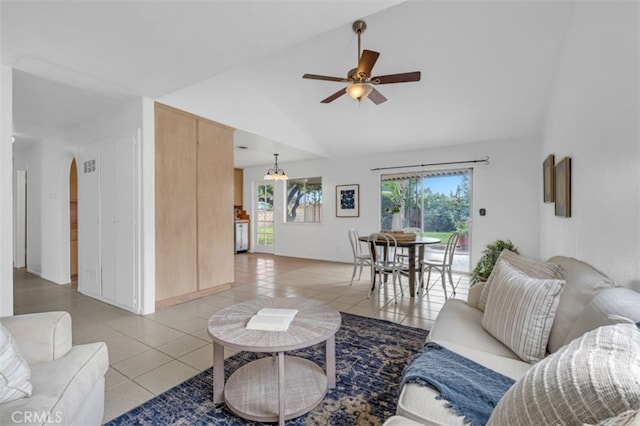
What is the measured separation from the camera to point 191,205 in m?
3.77

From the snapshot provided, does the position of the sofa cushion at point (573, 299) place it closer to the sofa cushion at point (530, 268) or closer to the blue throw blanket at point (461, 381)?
the sofa cushion at point (530, 268)

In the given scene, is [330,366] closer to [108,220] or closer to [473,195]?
[108,220]

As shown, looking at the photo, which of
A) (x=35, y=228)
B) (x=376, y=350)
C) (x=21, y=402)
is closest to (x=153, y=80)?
(x=21, y=402)

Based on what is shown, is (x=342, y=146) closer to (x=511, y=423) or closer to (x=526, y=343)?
(x=526, y=343)

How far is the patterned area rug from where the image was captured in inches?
63.2

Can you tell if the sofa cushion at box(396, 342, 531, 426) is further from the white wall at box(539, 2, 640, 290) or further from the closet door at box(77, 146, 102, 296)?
the closet door at box(77, 146, 102, 296)

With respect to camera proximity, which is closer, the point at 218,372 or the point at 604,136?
the point at 218,372

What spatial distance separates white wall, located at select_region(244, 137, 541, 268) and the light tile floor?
1.13m

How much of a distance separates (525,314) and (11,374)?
2288mm

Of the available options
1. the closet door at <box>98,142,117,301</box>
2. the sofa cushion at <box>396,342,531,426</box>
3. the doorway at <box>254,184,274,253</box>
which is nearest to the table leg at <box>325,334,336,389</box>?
the sofa cushion at <box>396,342,531,426</box>

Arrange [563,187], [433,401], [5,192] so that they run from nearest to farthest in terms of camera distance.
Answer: [433,401]
[5,192]
[563,187]

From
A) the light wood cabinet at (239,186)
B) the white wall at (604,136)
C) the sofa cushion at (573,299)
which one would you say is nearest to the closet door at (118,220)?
the sofa cushion at (573,299)

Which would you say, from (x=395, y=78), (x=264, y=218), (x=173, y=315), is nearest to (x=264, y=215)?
(x=264, y=218)

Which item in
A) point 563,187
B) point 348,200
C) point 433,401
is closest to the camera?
point 433,401
